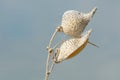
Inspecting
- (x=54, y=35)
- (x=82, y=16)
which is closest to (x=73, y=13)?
(x=82, y=16)

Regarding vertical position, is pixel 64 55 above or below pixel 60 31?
below

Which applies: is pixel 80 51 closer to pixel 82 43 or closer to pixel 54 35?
pixel 82 43

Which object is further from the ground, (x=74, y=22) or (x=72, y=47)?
(x=74, y=22)

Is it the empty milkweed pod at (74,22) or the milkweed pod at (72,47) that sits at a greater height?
the empty milkweed pod at (74,22)

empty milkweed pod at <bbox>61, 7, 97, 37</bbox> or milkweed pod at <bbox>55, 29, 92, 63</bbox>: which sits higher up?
empty milkweed pod at <bbox>61, 7, 97, 37</bbox>
